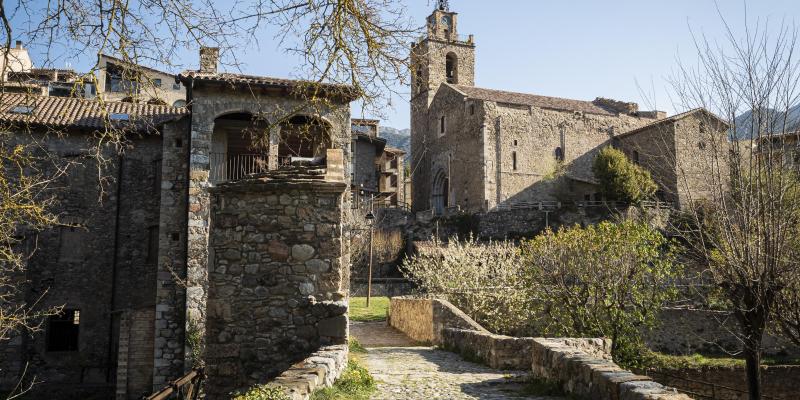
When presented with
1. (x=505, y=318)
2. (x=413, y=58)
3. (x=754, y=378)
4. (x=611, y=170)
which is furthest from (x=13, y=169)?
(x=611, y=170)

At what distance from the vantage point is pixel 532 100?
1817 inches

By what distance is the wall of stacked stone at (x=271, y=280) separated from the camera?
25.0 feet

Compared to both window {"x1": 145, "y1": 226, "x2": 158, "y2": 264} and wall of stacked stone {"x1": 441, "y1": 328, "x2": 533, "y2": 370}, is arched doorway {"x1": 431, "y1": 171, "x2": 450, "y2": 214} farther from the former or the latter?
wall of stacked stone {"x1": 441, "y1": 328, "x2": 533, "y2": 370}

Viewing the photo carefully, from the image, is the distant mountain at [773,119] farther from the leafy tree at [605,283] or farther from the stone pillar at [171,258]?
the stone pillar at [171,258]

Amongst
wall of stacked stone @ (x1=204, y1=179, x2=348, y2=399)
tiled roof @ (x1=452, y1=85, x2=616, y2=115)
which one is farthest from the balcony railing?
tiled roof @ (x1=452, y1=85, x2=616, y2=115)

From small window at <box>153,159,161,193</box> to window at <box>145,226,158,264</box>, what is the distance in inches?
51.4

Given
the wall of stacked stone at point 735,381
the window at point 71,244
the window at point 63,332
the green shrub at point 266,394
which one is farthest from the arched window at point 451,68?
the green shrub at point 266,394

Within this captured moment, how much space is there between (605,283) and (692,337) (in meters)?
12.0

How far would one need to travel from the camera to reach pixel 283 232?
771cm

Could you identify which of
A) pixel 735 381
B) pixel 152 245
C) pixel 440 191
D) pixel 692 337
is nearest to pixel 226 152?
pixel 152 245

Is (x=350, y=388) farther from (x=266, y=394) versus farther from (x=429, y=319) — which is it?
(x=429, y=319)

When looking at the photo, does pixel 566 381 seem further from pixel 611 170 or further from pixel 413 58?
pixel 611 170

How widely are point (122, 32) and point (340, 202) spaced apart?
3055 millimetres

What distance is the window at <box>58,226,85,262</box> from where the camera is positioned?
20.6 m
